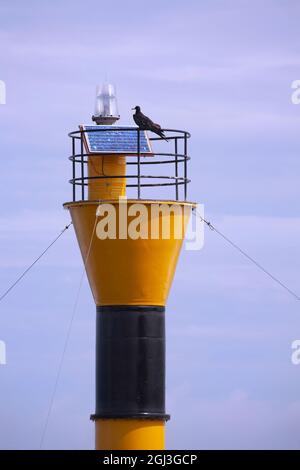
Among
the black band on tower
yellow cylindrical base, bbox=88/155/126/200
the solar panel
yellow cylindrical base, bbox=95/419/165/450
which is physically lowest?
yellow cylindrical base, bbox=95/419/165/450

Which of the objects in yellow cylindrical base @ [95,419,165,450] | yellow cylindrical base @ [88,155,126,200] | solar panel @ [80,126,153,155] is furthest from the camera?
yellow cylindrical base @ [88,155,126,200]

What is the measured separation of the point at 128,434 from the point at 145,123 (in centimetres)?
585

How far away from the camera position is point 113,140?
105m

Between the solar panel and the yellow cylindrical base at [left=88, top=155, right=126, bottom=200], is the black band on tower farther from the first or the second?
the solar panel

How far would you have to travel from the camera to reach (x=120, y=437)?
4112 inches

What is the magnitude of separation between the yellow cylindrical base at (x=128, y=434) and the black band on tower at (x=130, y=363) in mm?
114

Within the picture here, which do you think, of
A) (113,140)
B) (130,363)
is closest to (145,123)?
(113,140)

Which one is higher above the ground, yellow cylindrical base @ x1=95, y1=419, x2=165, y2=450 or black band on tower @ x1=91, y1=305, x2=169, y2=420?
Answer: black band on tower @ x1=91, y1=305, x2=169, y2=420

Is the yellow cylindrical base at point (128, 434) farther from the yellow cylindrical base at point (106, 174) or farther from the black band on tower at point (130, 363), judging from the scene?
the yellow cylindrical base at point (106, 174)

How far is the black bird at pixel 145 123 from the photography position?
344ft

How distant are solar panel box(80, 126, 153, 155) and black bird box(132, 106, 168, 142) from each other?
343mm

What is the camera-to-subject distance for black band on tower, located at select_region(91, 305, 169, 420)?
104562mm

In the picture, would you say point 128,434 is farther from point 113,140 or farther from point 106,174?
point 113,140
